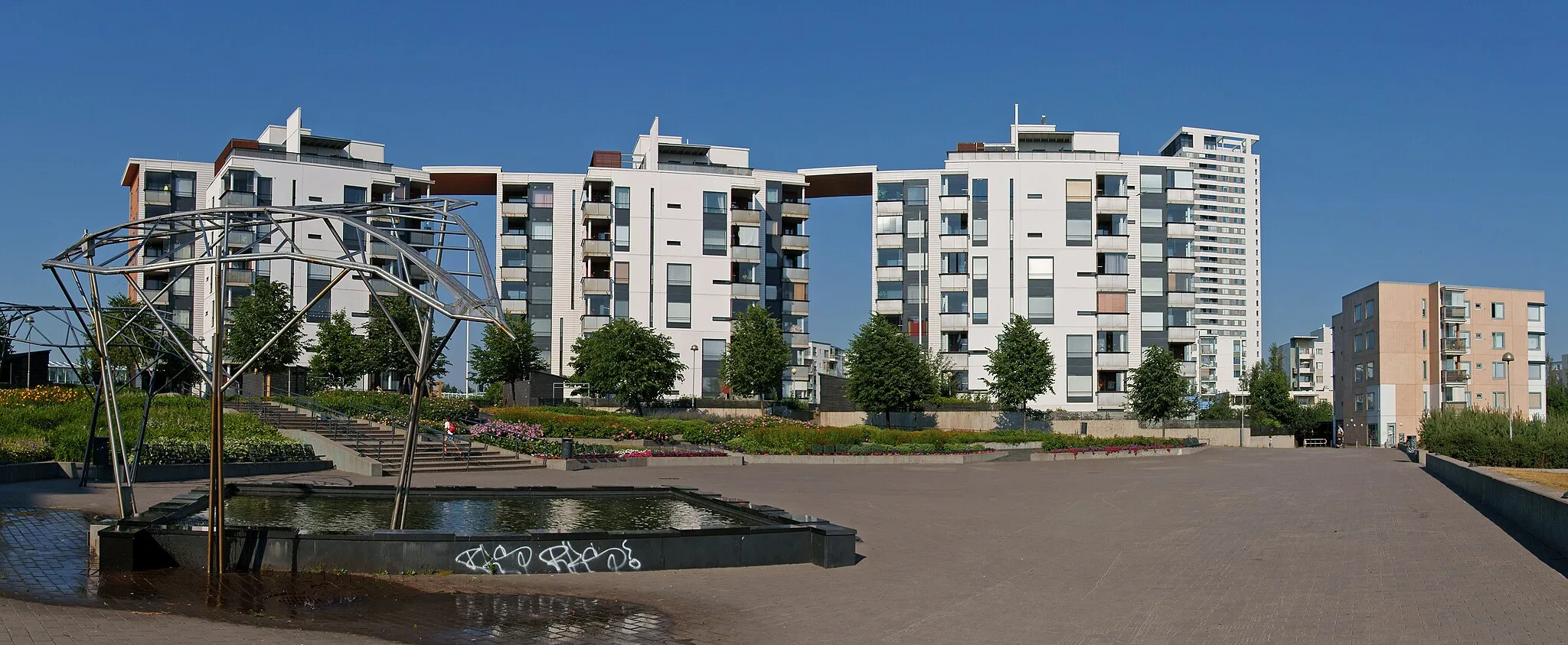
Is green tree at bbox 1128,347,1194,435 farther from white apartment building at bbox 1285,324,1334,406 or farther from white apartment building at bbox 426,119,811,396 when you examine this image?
white apartment building at bbox 1285,324,1334,406

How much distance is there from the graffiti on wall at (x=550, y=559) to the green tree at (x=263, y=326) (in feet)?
143

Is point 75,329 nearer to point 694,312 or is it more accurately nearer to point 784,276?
point 694,312

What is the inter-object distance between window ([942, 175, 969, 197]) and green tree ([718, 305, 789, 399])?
1510 cm

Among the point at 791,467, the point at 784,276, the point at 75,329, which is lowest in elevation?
the point at 791,467

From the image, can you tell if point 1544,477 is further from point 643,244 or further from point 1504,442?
point 643,244

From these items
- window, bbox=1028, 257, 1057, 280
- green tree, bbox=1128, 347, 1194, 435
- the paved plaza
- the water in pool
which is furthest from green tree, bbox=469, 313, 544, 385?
the water in pool

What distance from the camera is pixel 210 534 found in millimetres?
12367

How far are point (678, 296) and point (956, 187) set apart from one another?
1949 cm

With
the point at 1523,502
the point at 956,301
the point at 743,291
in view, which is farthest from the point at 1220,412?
the point at 1523,502

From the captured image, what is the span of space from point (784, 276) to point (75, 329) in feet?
187

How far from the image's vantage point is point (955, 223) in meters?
73.2

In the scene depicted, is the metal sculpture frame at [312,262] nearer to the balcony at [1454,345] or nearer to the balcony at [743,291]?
the balcony at [743,291]

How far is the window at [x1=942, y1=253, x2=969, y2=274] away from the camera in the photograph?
7319cm

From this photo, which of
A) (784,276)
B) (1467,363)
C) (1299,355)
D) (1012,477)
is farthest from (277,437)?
(1299,355)
